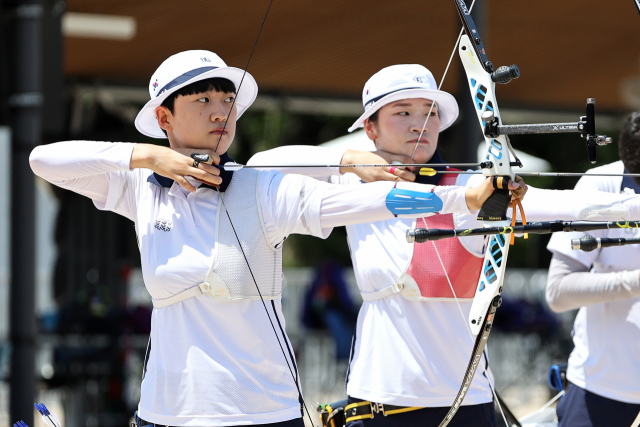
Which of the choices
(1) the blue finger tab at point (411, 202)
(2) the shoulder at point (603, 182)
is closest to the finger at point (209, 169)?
(1) the blue finger tab at point (411, 202)

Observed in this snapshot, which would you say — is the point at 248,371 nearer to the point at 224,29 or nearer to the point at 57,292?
the point at 224,29

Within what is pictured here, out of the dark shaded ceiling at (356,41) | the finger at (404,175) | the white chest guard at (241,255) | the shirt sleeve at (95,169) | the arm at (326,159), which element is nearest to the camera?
the white chest guard at (241,255)

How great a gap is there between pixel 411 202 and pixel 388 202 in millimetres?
47

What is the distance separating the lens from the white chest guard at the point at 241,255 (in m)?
1.72

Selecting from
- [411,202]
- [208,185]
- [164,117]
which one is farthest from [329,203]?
[164,117]

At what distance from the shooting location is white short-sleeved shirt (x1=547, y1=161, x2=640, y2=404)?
224 cm

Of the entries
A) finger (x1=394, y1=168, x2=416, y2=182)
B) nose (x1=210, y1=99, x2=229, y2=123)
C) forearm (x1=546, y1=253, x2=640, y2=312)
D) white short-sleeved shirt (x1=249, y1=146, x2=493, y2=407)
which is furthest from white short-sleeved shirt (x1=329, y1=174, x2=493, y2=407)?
nose (x1=210, y1=99, x2=229, y2=123)

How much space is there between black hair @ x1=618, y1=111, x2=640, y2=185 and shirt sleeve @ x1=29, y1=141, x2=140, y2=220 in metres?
1.33

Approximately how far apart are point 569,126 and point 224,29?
11.9 feet

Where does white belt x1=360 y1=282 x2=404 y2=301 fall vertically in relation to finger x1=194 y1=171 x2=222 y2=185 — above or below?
below

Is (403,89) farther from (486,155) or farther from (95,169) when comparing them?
(95,169)

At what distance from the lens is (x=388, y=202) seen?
163cm

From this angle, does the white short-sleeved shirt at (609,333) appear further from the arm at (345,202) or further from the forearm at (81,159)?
the forearm at (81,159)

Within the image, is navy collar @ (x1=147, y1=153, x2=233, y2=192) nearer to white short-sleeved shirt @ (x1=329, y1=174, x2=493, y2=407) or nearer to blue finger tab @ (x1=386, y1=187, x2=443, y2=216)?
blue finger tab @ (x1=386, y1=187, x2=443, y2=216)
